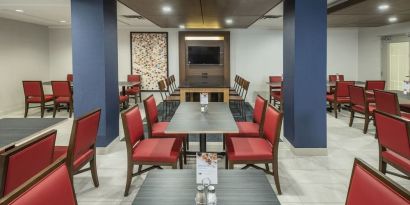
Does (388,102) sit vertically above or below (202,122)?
above

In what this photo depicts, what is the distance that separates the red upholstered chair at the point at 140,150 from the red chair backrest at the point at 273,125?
92 centimetres

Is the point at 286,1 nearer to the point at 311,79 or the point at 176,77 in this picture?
the point at 311,79

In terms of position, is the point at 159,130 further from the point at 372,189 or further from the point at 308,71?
the point at 372,189

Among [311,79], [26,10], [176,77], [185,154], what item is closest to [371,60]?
[176,77]

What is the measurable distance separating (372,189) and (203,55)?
898 centimetres

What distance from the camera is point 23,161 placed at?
6.73 ft

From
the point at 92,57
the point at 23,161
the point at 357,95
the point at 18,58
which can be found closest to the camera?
the point at 23,161

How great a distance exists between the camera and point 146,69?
10.3m

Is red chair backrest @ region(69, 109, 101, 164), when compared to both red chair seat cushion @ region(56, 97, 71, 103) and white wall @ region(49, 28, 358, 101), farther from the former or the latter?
white wall @ region(49, 28, 358, 101)

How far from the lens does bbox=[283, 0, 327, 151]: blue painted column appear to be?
14.5 feet

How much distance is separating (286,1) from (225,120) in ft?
7.58

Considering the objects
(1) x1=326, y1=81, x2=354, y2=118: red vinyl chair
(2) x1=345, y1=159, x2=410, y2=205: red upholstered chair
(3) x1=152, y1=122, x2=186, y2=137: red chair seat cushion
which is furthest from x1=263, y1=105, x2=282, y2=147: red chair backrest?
(1) x1=326, y1=81, x2=354, y2=118: red vinyl chair

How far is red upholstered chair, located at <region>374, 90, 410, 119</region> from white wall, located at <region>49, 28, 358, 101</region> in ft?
17.5

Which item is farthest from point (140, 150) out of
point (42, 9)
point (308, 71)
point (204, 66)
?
point (204, 66)
